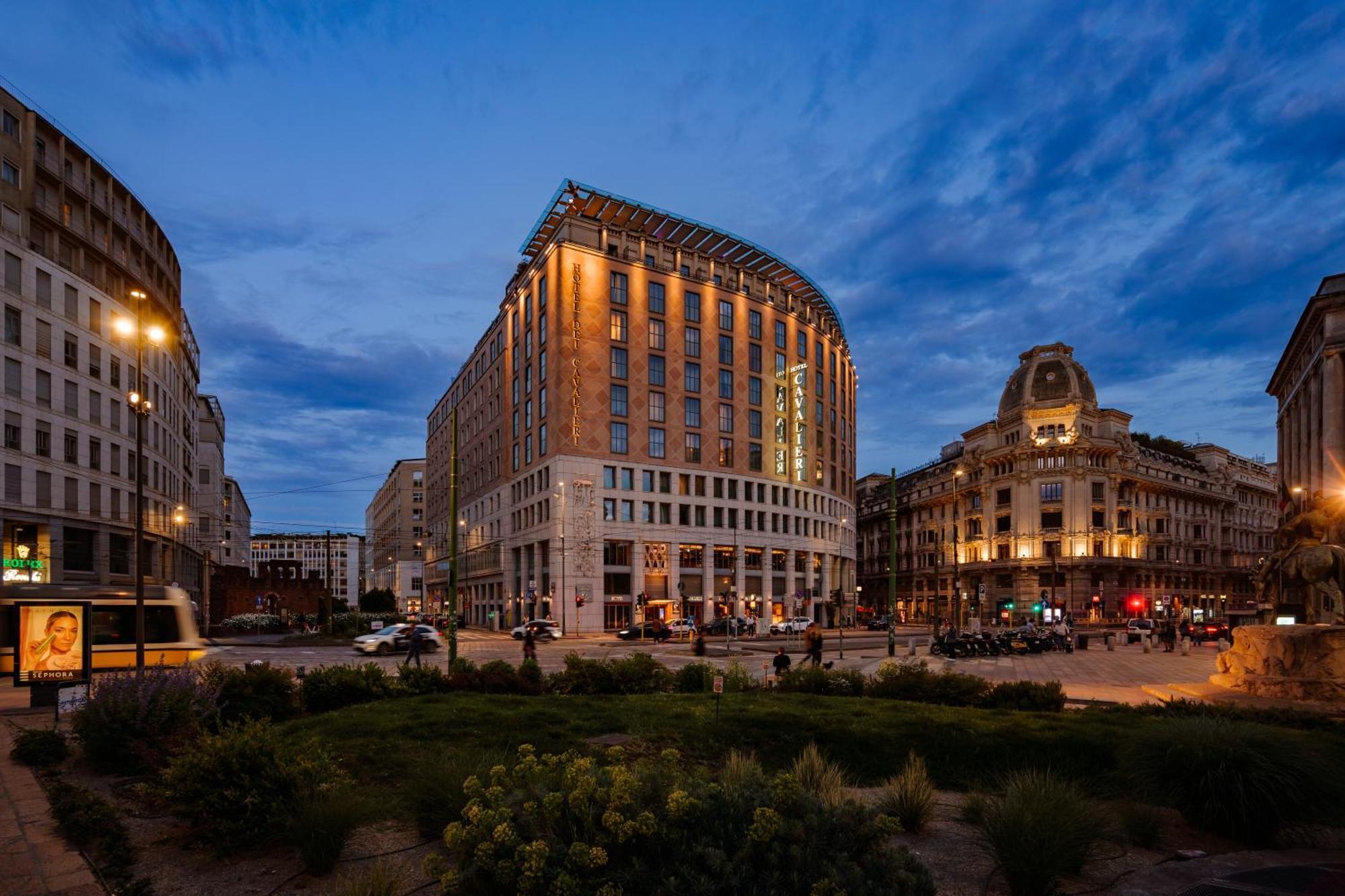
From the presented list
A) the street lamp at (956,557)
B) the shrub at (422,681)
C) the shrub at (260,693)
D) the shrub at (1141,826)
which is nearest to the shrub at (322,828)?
the shrub at (260,693)

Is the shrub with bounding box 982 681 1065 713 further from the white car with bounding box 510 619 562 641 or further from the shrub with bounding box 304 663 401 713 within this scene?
the white car with bounding box 510 619 562 641

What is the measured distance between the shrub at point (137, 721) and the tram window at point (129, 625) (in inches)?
734

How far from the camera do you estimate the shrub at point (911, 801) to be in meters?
8.72

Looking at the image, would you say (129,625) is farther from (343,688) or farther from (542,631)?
(542,631)

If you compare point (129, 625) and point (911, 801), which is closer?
point (911, 801)

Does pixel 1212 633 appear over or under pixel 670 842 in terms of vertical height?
under

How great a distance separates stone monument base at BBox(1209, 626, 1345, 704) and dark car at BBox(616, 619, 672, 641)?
132ft

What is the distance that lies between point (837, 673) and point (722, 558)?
2246 inches

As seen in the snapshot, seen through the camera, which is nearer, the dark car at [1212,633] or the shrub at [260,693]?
the shrub at [260,693]

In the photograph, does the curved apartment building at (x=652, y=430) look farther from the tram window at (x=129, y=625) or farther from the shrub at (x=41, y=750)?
the shrub at (x=41, y=750)

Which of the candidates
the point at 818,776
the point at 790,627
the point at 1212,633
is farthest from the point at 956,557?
the point at 818,776

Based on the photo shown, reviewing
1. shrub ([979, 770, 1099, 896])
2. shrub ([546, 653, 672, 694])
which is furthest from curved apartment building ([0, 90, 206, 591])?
shrub ([979, 770, 1099, 896])

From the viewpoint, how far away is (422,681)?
1883 centimetres

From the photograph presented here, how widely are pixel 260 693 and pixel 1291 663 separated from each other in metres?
24.0
